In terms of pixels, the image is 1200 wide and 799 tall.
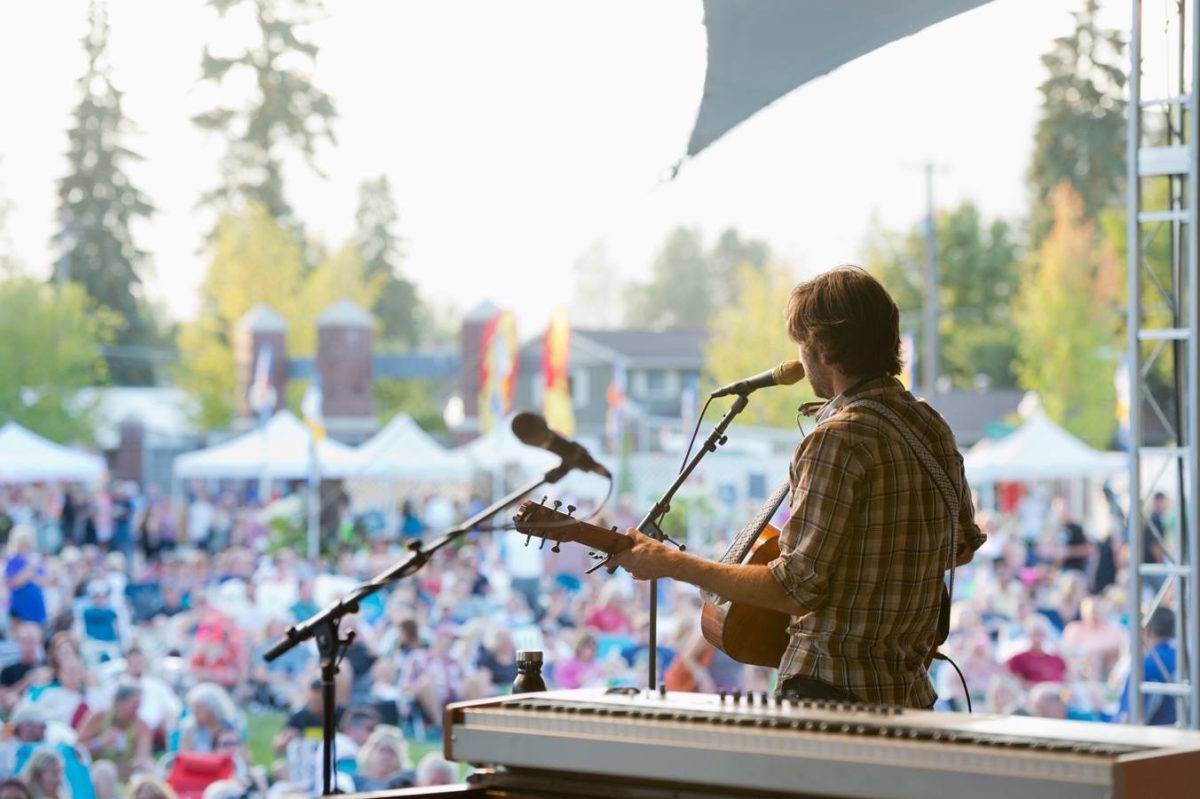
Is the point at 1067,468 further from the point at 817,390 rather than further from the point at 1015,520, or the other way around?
the point at 817,390

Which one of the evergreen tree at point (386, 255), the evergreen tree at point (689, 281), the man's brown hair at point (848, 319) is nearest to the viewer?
the man's brown hair at point (848, 319)

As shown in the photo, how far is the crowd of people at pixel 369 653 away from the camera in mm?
6594

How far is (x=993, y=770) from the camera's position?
1.62 m

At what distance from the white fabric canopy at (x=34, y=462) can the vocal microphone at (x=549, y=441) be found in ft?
50.0

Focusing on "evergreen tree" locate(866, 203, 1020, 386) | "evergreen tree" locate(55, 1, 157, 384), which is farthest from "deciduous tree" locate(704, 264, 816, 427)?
"evergreen tree" locate(55, 1, 157, 384)

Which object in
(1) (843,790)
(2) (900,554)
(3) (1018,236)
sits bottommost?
(1) (843,790)

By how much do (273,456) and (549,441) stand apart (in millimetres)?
15893

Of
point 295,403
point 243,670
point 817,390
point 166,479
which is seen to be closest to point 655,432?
point 295,403

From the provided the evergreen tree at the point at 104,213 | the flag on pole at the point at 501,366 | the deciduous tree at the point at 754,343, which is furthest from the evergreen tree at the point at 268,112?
the flag on pole at the point at 501,366

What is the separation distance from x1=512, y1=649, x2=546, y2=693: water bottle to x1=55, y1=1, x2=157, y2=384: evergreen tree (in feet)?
145

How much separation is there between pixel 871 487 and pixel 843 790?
0.62 metres

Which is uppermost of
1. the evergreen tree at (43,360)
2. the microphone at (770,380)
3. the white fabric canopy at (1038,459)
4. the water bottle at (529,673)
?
the evergreen tree at (43,360)

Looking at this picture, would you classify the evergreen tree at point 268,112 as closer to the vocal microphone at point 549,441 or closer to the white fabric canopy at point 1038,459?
the white fabric canopy at point 1038,459

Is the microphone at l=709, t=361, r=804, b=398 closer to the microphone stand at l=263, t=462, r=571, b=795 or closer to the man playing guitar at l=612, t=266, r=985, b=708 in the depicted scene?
the man playing guitar at l=612, t=266, r=985, b=708
